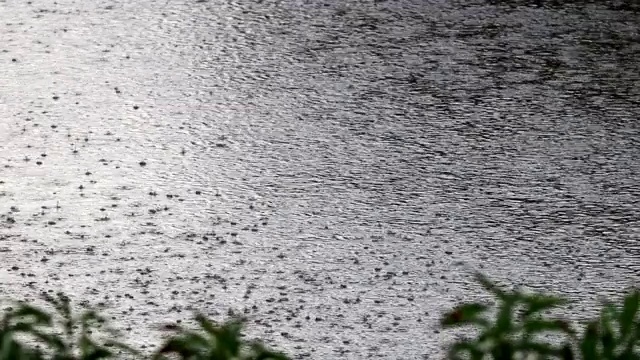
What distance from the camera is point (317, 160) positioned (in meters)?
3.85

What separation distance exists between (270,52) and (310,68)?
0.74ft

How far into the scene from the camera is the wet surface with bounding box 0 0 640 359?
3145 mm

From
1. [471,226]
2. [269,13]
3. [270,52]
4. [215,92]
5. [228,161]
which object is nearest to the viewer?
[471,226]

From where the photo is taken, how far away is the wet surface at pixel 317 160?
3145mm

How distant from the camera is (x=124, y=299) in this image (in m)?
3.07

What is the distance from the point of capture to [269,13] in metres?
4.96

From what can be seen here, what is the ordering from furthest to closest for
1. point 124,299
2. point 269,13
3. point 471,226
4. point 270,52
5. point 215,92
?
point 269,13 → point 270,52 → point 215,92 → point 471,226 → point 124,299

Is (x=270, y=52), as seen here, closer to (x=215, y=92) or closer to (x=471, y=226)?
(x=215, y=92)

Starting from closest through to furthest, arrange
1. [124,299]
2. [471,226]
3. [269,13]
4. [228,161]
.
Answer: [124,299], [471,226], [228,161], [269,13]

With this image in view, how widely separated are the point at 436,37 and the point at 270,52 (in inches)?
24.0

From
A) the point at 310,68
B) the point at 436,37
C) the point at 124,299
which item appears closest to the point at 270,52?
the point at 310,68

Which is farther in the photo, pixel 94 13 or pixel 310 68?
pixel 94 13

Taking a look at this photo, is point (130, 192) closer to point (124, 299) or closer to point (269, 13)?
point (124, 299)

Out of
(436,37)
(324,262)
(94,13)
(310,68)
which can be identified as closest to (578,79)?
(436,37)
